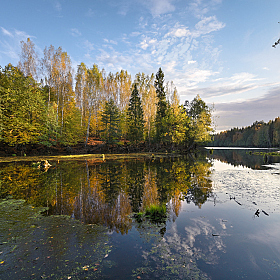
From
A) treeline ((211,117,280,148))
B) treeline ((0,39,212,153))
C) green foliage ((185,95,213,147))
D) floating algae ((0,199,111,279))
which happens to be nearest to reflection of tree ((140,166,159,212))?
floating algae ((0,199,111,279))

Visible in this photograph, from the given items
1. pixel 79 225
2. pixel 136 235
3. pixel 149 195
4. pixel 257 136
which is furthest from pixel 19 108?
pixel 257 136

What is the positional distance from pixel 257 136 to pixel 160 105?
10793 cm

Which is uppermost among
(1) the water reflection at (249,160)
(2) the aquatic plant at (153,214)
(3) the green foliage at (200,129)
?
(3) the green foliage at (200,129)

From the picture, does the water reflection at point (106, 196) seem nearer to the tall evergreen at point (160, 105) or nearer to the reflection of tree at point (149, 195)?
the reflection of tree at point (149, 195)

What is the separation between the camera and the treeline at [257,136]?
4218 inches

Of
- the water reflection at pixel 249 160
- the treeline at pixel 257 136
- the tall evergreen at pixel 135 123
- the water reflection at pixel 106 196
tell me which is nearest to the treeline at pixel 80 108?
the tall evergreen at pixel 135 123

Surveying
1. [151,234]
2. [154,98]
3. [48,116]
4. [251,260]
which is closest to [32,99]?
[48,116]

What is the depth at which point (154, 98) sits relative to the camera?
5250 centimetres

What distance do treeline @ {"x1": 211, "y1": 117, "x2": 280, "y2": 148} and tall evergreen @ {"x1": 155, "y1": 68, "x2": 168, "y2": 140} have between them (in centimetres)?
9094

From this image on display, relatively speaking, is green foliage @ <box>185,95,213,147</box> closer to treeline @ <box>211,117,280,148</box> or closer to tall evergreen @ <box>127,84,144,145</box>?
tall evergreen @ <box>127,84,144,145</box>

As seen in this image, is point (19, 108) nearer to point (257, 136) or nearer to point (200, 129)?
point (200, 129)

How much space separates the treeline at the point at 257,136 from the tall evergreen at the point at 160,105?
90945mm

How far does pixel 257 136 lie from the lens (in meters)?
121

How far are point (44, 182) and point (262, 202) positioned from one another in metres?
14.3
